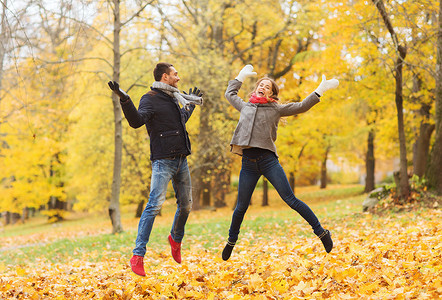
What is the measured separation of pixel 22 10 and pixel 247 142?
143 inches

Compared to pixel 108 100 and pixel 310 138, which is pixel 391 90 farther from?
pixel 108 100

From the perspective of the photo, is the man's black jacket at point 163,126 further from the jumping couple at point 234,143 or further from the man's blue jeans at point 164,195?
the man's blue jeans at point 164,195

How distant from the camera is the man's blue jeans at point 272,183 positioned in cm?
438

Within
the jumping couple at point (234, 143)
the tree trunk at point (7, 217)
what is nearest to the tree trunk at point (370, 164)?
the jumping couple at point (234, 143)

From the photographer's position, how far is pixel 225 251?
4.72m

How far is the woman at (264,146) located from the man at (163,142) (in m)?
0.61

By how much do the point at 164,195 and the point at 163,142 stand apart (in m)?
0.56

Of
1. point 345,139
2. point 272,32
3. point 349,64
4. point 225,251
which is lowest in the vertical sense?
point 225,251

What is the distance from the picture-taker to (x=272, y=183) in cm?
441

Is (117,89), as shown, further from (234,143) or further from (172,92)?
(234,143)

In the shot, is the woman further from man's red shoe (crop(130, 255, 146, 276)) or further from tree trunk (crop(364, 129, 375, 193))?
tree trunk (crop(364, 129, 375, 193))

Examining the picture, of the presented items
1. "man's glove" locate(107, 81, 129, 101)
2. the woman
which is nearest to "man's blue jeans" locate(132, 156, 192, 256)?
the woman

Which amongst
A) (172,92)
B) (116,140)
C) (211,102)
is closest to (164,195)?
(172,92)

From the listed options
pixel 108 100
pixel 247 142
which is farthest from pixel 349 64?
pixel 108 100
